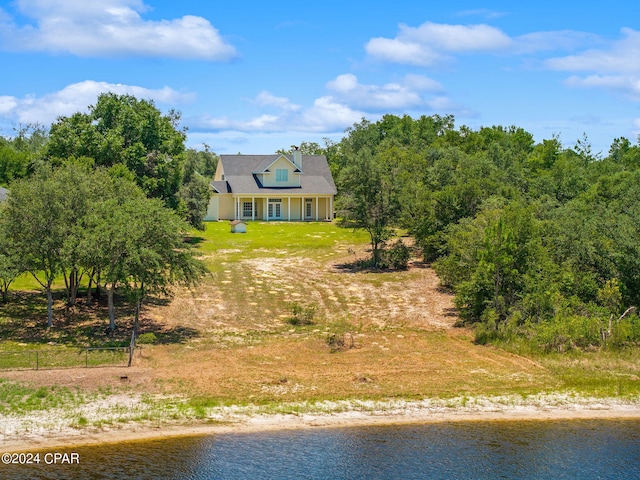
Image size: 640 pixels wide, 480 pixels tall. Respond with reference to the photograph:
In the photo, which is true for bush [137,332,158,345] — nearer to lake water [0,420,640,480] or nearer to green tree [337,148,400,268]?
lake water [0,420,640,480]

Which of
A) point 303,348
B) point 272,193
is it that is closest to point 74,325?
point 303,348

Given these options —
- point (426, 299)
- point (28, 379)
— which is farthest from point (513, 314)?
point (28, 379)

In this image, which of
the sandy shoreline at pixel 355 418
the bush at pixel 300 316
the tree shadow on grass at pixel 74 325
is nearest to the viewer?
the sandy shoreline at pixel 355 418

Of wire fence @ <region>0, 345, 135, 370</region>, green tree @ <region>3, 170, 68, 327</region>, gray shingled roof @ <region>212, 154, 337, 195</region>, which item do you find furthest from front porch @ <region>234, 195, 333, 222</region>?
wire fence @ <region>0, 345, 135, 370</region>

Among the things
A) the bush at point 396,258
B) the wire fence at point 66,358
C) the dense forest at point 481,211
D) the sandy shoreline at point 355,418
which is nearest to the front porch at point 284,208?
the dense forest at point 481,211

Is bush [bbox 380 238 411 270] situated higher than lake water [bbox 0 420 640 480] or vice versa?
bush [bbox 380 238 411 270]

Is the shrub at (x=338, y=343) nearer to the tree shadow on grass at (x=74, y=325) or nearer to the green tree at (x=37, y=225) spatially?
the tree shadow on grass at (x=74, y=325)

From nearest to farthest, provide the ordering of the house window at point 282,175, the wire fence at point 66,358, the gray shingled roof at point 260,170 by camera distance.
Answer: the wire fence at point 66,358
the gray shingled roof at point 260,170
the house window at point 282,175
